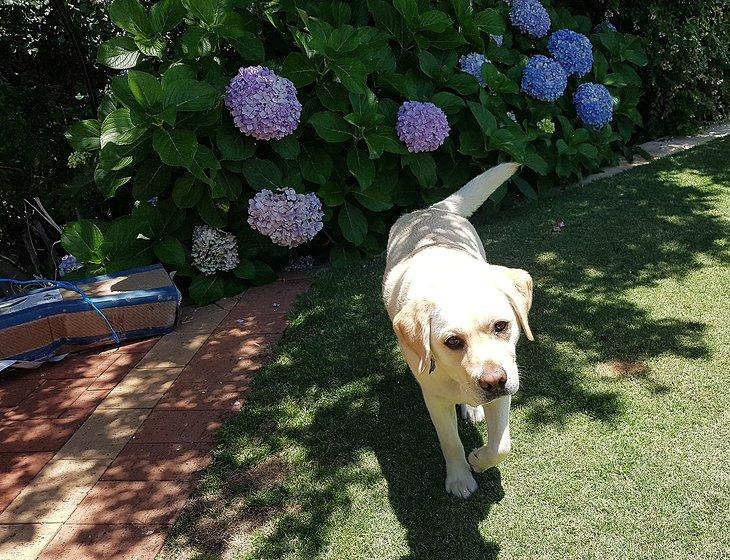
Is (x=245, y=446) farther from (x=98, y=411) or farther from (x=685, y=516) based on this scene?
(x=685, y=516)

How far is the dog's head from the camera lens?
8.15 feet

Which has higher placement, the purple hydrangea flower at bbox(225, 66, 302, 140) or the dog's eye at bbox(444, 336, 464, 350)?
the purple hydrangea flower at bbox(225, 66, 302, 140)

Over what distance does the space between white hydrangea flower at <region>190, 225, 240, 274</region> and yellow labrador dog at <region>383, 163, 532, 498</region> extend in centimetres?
224

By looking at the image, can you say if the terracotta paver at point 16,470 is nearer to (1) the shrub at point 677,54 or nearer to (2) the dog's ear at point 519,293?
(2) the dog's ear at point 519,293

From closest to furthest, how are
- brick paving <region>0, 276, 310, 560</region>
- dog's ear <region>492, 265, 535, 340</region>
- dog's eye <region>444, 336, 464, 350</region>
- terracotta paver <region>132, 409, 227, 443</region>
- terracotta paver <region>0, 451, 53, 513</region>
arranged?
dog's eye <region>444, 336, 464, 350</region> < dog's ear <region>492, 265, 535, 340</region> < brick paving <region>0, 276, 310, 560</region> < terracotta paver <region>0, 451, 53, 513</region> < terracotta paver <region>132, 409, 227, 443</region>

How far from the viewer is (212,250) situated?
543cm

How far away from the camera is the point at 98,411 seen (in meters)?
4.12

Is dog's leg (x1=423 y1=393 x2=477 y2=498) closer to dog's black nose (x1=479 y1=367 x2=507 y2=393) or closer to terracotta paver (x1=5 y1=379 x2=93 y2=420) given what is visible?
dog's black nose (x1=479 y1=367 x2=507 y2=393)

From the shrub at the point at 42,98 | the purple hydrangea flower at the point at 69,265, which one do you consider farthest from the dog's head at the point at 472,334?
the shrub at the point at 42,98

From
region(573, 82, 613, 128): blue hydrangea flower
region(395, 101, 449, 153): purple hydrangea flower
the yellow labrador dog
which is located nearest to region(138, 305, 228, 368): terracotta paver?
A: the yellow labrador dog

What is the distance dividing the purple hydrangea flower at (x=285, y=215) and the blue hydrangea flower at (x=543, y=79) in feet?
8.78

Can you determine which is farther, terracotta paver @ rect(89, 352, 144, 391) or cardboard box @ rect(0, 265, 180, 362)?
cardboard box @ rect(0, 265, 180, 362)

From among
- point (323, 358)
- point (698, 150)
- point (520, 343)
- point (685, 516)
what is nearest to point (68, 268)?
point (323, 358)

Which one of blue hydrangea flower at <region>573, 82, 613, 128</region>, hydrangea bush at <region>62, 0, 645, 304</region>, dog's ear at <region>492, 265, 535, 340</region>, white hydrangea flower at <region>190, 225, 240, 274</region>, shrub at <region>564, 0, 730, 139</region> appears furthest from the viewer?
shrub at <region>564, 0, 730, 139</region>
